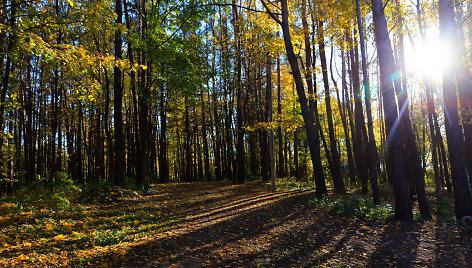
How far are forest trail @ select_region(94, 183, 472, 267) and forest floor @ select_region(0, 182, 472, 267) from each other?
17mm

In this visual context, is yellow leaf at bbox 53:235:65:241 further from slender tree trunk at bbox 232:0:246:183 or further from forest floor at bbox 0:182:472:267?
slender tree trunk at bbox 232:0:246:183

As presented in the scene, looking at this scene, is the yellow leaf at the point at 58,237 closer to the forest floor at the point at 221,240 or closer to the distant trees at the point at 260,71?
the forest floor at the point at 221,240

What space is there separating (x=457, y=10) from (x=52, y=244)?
1760 centimetres

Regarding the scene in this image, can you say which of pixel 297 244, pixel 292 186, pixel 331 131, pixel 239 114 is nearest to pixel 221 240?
pixel 297 244

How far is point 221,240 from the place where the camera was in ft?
18.0

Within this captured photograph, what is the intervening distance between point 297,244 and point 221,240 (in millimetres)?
1611

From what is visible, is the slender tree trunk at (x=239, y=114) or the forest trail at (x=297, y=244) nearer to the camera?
the forest trail at (x=297, y=244)

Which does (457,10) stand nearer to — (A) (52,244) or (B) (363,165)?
(B) (363,165)

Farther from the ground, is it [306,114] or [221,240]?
[306,114]

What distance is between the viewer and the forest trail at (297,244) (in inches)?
169

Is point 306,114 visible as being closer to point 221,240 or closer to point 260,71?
point 221,240

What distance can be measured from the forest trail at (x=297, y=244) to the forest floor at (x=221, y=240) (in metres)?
0.02

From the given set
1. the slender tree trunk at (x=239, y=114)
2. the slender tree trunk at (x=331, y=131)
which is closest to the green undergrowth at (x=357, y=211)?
the slender tree trunk at (x=331, y=131)

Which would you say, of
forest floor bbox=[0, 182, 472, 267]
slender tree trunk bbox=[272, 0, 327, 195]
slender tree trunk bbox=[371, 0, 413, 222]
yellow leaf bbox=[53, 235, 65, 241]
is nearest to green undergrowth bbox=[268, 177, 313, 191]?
slender tree trunk bbox=[272, 0, 327, 195]
